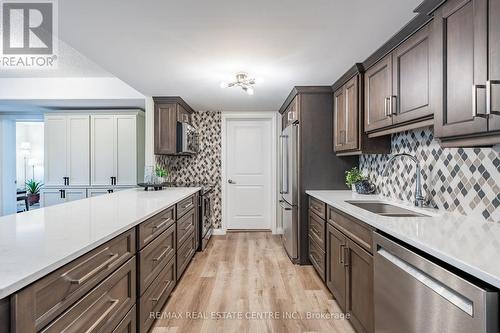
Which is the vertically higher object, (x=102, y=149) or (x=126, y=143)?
(x=126, y=143)

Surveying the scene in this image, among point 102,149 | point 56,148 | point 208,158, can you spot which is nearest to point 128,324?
point 208,158

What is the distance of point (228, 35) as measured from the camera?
2.08 m

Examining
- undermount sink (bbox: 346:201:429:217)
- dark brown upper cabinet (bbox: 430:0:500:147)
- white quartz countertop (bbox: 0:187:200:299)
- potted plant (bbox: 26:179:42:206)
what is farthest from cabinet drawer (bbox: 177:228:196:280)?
potted plant (bbox: 26:179:42:206)

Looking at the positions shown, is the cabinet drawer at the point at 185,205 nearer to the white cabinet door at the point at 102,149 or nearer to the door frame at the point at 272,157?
the door frame at the point at 272,157

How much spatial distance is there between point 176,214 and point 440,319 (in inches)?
89.0

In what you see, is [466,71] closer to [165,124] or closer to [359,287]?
[359,287]

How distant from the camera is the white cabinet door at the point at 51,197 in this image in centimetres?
473

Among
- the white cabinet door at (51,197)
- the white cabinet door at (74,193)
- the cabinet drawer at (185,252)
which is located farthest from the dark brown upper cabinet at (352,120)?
the white cabinet door at (51,197)

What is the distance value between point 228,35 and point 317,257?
2.40 m

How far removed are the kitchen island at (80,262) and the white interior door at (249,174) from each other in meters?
2.76

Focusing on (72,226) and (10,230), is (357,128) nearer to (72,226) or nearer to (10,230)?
(72,226)

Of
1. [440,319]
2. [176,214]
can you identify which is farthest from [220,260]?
[440,319]

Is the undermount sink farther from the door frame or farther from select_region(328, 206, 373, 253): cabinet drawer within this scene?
the door frame

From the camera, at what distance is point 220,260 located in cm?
362
